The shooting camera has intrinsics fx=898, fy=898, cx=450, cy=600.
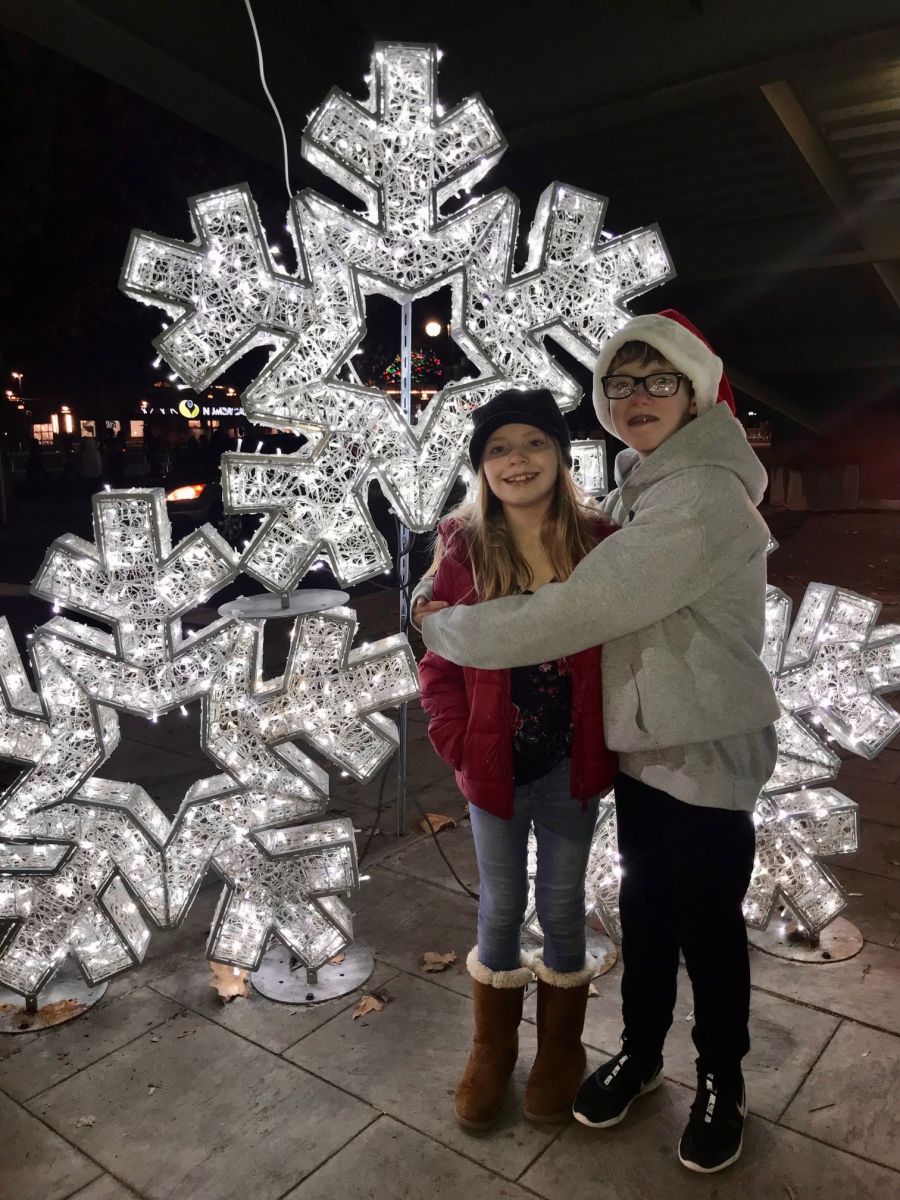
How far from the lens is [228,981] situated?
117 inches

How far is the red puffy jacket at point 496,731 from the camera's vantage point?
2.18 m

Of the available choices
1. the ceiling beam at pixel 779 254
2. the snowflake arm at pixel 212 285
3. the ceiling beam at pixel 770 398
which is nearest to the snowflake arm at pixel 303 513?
the snowflake arm at pixel 212 285

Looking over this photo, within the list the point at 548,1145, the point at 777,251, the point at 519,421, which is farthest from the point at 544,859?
the point at 777,251

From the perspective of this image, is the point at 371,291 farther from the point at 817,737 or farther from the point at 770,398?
the point at 770,398

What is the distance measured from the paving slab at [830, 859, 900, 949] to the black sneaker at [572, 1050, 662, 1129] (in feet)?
4.09

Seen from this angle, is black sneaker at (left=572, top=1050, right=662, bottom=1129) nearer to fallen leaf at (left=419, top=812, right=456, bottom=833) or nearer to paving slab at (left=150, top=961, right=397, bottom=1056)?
paving slab at (left=150, top=961, right=397, bottom=1056)

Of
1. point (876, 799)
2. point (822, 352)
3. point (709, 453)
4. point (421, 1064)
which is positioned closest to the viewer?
point (709, 453)

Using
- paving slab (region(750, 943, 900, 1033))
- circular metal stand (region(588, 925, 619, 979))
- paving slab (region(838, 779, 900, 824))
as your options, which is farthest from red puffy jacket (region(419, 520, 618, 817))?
paving slab (region(838, 779, 900, 824))

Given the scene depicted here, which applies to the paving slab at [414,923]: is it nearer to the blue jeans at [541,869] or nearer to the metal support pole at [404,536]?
the metal support pole at [404,536]

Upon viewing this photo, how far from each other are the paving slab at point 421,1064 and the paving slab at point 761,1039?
0.79 feet

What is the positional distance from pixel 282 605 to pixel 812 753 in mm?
1932

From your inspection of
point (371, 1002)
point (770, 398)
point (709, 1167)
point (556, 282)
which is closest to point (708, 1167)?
point (709, 1167)

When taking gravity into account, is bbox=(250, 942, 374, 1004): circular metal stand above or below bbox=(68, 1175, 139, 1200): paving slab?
above

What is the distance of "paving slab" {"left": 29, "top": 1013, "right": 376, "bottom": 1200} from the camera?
87.0 inches
